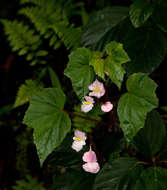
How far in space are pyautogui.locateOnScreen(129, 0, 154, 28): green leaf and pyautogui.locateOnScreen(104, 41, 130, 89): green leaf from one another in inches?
11.6

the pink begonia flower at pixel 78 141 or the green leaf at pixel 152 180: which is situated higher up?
the pink begonia flower at pixel 78 141

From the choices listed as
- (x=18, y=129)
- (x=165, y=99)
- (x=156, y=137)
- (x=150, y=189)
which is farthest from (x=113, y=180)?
(x=18, y=129)

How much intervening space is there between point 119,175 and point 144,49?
2.07 feet

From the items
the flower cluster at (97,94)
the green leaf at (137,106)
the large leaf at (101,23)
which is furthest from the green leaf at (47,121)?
the large leaf at (101,23)

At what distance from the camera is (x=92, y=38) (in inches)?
56.9

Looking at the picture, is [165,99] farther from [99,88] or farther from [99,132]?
[99,88]

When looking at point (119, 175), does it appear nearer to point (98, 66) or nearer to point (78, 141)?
point (78, 141)

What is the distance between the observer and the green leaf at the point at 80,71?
3.27 ft

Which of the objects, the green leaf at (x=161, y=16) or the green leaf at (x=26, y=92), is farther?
the green leaf at (x=26, y=92)

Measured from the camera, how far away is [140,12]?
4.16 ft

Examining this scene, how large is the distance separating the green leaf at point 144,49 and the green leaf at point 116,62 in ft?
0.93

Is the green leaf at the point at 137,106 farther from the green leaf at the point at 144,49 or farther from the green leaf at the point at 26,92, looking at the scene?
the green leaf at the point at 26,92

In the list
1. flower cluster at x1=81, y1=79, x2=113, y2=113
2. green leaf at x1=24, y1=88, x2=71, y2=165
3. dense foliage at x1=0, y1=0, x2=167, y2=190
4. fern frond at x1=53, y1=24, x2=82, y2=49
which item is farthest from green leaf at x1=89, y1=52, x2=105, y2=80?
fern frond at x1=53, y1=24, x2=82, y2=49

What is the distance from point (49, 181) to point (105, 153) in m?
0.84
